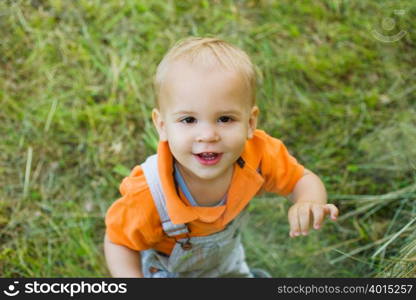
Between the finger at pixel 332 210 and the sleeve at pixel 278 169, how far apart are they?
0.25 m

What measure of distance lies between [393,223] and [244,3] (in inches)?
60.0

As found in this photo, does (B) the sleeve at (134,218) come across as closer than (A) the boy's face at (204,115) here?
No

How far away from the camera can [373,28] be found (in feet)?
9.63

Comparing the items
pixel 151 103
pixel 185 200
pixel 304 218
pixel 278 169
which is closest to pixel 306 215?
pixel 304 218

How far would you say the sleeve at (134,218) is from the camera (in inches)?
63.4

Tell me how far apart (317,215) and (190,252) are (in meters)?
0.48

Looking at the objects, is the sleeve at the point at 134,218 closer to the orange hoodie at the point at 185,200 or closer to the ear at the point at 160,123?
the orange hoodie at the point at 185,200

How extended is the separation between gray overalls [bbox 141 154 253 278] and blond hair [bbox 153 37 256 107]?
31 centimetres

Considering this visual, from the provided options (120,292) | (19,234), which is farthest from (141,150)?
(120,292)

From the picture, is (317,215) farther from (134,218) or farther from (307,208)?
(134,218)

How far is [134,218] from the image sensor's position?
5.33 ft

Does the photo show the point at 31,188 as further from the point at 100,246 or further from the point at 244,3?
the point at 244,3

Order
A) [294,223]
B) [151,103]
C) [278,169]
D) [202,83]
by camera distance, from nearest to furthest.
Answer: [202,83] → [294,223] → [278,169] → [151,103]

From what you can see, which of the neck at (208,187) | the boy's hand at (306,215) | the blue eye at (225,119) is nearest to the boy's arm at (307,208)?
the boy's hand at (306,215)
